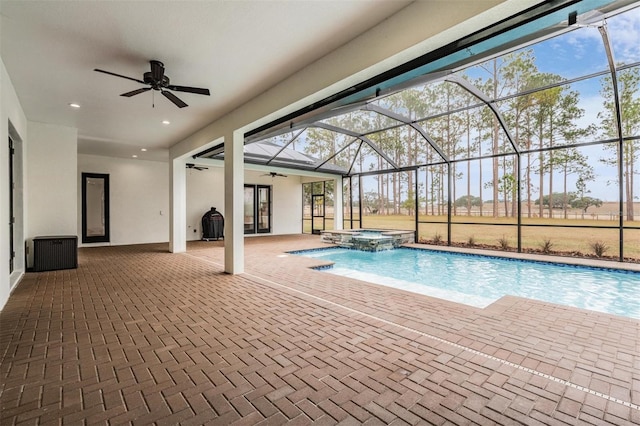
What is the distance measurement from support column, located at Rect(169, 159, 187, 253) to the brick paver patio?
421cm

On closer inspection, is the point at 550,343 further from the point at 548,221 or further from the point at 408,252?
the point at 548,221

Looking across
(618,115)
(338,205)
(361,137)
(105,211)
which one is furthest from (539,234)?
(105,211)

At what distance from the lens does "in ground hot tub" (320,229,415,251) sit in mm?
9672

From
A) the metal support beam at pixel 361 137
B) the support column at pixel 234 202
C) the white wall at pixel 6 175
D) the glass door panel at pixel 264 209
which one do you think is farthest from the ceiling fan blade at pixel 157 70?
the glass door panel at pixel 264 209

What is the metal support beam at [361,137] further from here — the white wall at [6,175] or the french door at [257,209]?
the french door at [257,209]

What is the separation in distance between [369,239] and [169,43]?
7686mm

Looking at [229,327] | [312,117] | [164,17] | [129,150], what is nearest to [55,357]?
[229,327]

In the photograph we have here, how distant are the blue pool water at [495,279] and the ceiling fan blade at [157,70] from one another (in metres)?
4.67

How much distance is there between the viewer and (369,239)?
9.70 metres

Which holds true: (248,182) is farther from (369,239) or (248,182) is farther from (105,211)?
(369,239)

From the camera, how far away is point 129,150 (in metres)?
8.85

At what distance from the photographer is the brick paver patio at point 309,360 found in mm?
1787

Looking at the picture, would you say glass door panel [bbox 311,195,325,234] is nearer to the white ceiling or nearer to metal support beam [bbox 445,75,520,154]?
metal support beam [bbox 445,75,520,154]

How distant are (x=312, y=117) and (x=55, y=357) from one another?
4.77 m
